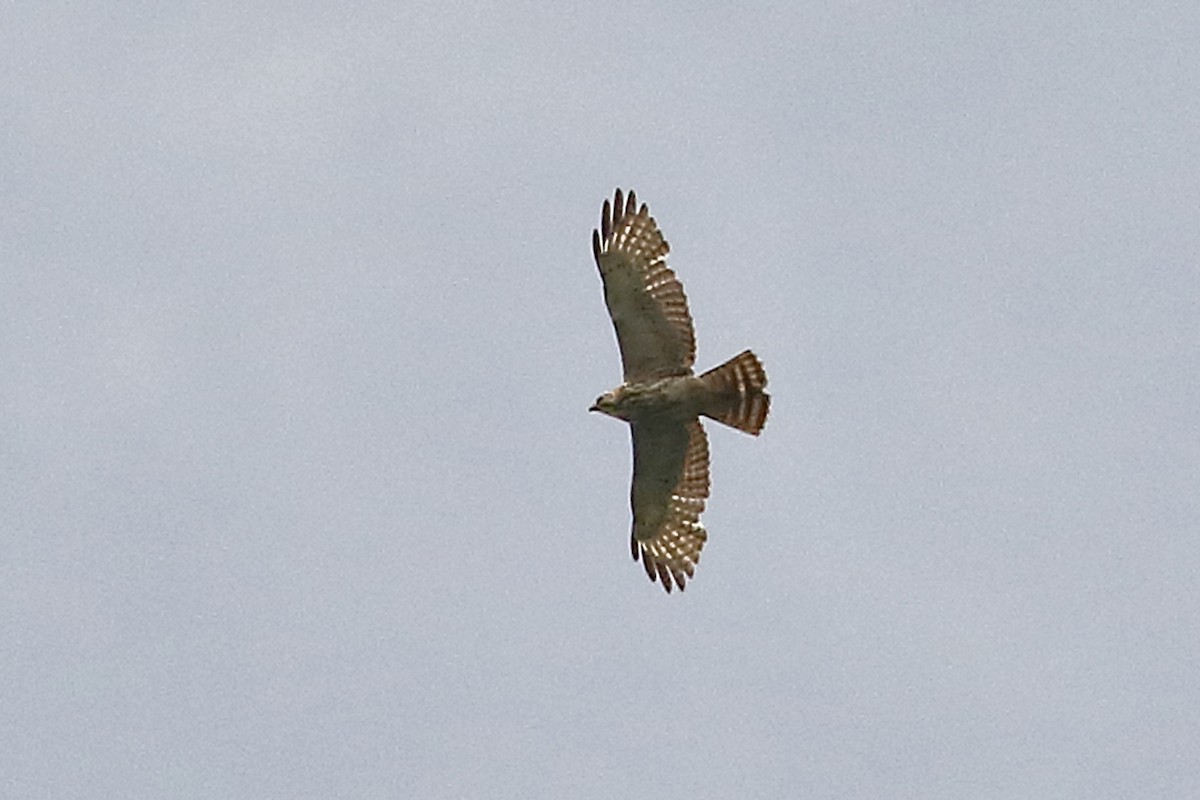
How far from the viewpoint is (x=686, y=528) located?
100ft

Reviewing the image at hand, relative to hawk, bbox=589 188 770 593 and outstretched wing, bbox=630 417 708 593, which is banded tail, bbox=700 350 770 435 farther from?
outstretched wing, bbox=630 417 708 593

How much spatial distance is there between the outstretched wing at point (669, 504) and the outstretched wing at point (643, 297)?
1295 mm

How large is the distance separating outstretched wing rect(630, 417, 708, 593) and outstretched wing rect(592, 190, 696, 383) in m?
1.29

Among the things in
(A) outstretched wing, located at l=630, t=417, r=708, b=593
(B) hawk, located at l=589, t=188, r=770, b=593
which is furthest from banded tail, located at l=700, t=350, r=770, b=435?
(A) outstretched wing, located at l=630, t=417, r=708, b=593

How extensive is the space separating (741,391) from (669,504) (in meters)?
2.58

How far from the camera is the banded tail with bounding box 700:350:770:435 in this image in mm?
28500

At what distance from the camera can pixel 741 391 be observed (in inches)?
1126

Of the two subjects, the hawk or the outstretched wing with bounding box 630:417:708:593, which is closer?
the hawk

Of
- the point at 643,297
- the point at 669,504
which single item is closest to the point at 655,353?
the point at 643,297

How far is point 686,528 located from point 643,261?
3602 millimetres

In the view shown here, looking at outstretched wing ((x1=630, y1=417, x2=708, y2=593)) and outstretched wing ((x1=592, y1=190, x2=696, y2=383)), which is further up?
outstretched wing ((x1=592, y1=190, x2=696, y2=383))

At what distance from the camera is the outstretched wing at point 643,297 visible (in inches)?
1140

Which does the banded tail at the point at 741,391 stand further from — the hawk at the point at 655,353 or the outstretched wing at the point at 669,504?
the outstretched wing at the point at 669,504

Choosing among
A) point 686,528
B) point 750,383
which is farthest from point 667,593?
point 750,383
